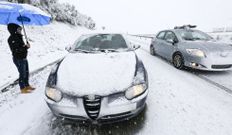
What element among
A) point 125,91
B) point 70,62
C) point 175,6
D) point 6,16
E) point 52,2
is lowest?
point 125,91

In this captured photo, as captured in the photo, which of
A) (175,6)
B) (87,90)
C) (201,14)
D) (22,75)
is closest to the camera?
(87,90)

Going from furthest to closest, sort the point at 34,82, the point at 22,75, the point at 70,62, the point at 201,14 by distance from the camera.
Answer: the point at 201,14 < the point at 34,82 < the point at 22,75 < the point at 70,62

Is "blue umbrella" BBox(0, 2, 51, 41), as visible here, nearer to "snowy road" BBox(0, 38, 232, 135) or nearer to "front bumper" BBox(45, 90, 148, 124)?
"snowy road" BBox(0, 38, 232, 135)

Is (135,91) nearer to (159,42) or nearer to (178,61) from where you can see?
(178,61)

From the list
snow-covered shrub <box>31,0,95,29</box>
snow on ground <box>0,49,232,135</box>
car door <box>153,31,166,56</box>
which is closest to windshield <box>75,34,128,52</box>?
snow on ground <box>0,49,232,135</box>

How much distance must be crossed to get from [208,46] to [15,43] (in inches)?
223

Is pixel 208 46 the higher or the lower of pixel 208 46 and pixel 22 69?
the higher

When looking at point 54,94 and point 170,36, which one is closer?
point 54,94

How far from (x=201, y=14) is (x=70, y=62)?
9266 centimetres

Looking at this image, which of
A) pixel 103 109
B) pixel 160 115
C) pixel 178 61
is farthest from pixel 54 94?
pixel 178 61

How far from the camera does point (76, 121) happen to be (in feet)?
10.3

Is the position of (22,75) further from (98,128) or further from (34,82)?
(98,128)

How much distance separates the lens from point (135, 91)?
10.5ft

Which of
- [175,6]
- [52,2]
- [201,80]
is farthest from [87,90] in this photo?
[175,6]
